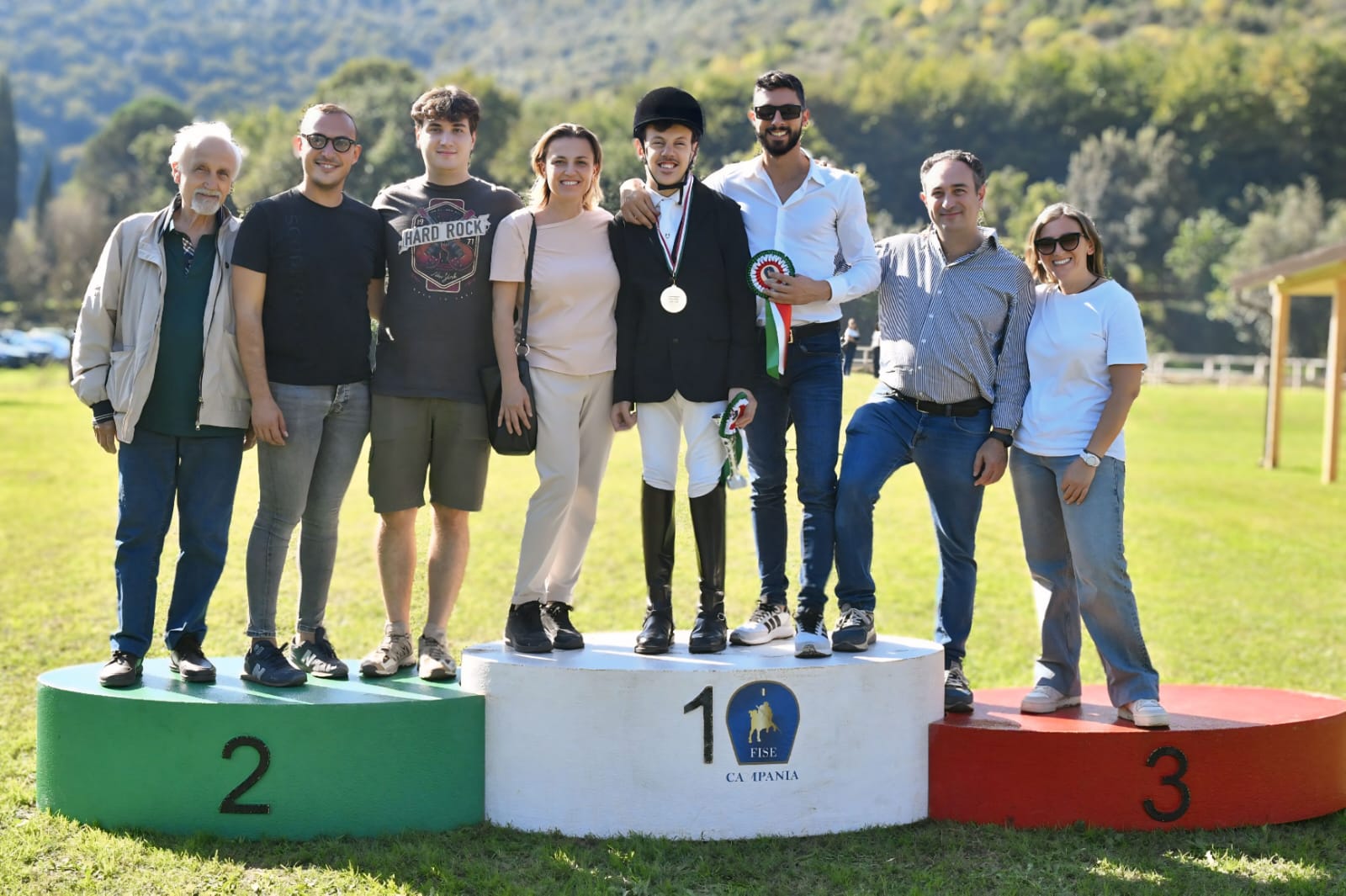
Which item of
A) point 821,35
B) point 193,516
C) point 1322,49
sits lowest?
point 193,516

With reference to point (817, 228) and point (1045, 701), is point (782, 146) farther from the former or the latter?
point (1045, 701)

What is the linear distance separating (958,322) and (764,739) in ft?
5.16

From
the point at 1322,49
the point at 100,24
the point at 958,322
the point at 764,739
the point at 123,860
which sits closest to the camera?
the point at 123,860

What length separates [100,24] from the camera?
184375mm

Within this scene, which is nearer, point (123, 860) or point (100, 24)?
point (123, 860)

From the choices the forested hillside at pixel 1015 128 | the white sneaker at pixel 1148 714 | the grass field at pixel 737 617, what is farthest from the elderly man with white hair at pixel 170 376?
the white sneaker at pixel 1148 714

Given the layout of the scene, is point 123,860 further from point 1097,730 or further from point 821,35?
point 821,35

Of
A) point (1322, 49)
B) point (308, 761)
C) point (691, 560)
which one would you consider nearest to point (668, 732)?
point (308, 761)

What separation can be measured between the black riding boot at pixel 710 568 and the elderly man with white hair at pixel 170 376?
158cm

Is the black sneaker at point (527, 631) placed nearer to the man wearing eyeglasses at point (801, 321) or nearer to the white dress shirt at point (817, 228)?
the man wearing eyeglasses at point (801, 321)

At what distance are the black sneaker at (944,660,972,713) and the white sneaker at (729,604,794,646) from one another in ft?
1.96

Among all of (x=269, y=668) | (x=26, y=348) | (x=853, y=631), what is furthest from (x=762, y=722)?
(x=26, y=348)

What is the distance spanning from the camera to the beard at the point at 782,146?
460 centimetres

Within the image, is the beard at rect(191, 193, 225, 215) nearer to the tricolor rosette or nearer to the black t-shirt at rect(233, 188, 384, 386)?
the black t-shirt at rect(233, 188, 384, 386)
